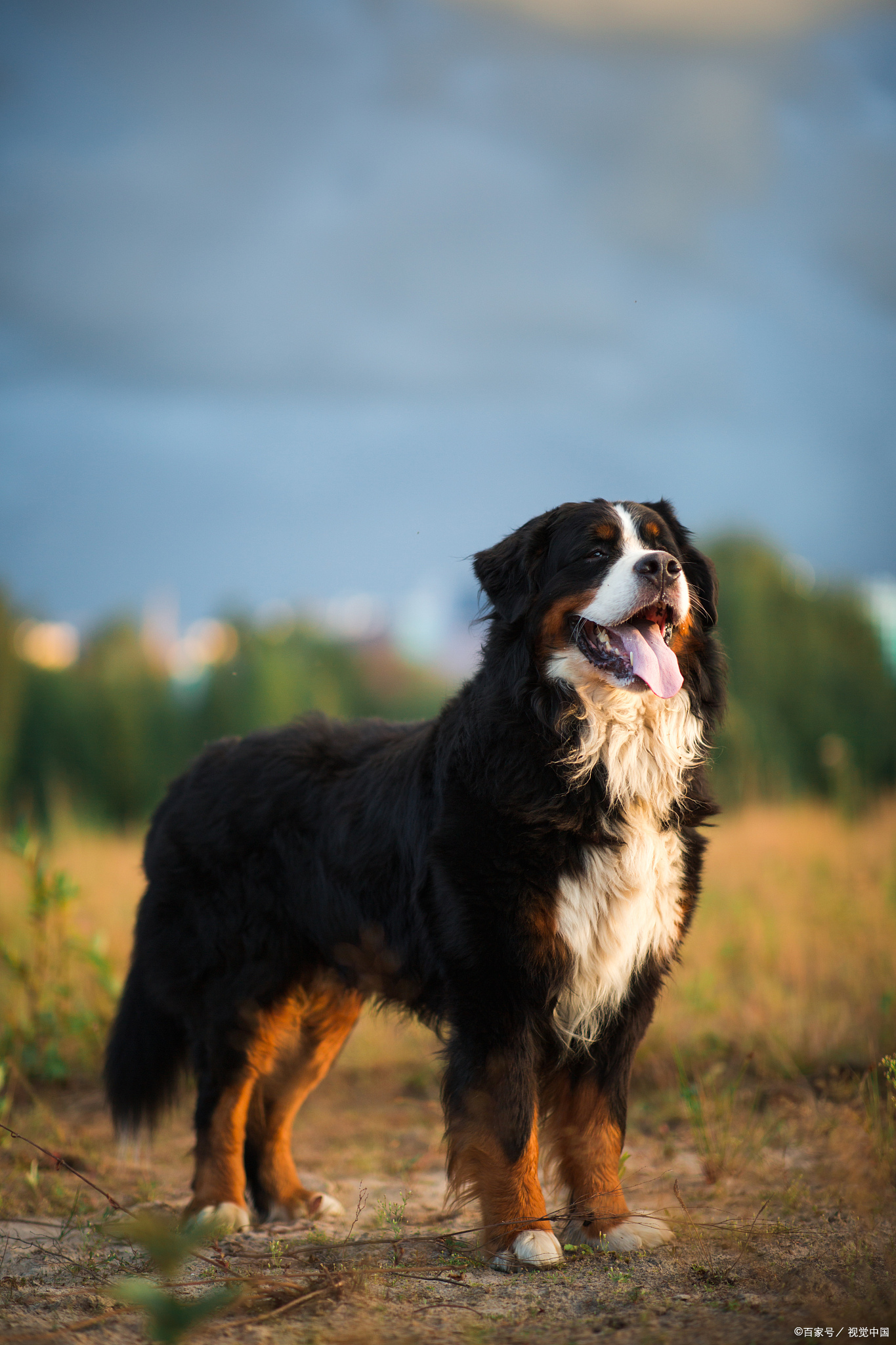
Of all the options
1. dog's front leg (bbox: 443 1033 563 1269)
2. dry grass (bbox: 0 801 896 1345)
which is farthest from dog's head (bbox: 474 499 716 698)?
dry grass (bbox: 0 801 896 1345)

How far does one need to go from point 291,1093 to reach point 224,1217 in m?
0.52

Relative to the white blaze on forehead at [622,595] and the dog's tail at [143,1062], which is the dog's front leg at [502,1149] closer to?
the white blaze on forehead at [622,595]

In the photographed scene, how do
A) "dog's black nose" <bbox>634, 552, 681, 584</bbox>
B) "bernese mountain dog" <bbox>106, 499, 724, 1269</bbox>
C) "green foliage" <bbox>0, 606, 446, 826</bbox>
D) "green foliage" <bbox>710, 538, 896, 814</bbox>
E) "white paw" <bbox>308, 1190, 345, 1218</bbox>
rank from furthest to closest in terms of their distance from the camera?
"green foliage" <bbox>0, 606, 446, 826</bbox>
"green foliage" <bbox>710, 538, 896, 814</bbox>
"white paw" <bbox>308, 1190, 345, 1218</bbox>
"dog's black nose" <bbox>634, 552, 681, 584</bbox>
"bernese mountain dog" <bbox>106, 499, 724, 1269</bbox>

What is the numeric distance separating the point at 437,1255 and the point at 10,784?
14.6 metres

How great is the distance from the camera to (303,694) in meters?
16.1

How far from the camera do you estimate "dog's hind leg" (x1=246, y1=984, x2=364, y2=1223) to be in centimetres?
358

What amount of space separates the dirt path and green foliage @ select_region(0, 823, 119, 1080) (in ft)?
1.20

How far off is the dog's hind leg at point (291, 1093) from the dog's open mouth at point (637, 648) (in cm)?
159

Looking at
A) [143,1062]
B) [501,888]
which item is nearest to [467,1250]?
[501,888]

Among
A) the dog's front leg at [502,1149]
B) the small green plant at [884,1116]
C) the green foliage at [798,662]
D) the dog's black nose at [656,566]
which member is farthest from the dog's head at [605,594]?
the green foliage at [798,662]

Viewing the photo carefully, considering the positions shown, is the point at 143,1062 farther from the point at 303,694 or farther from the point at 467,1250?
the point at 303,694

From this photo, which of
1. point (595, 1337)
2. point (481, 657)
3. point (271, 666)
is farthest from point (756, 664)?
point (595, 1337)

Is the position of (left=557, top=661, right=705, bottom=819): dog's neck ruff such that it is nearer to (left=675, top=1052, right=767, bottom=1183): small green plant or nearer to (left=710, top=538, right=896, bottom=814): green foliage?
(left=675, top=1052, right=767, bottom=1183): small green plant

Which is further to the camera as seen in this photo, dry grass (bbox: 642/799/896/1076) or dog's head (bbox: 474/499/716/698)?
dry grass (bbox: 642/799/896/1076)
